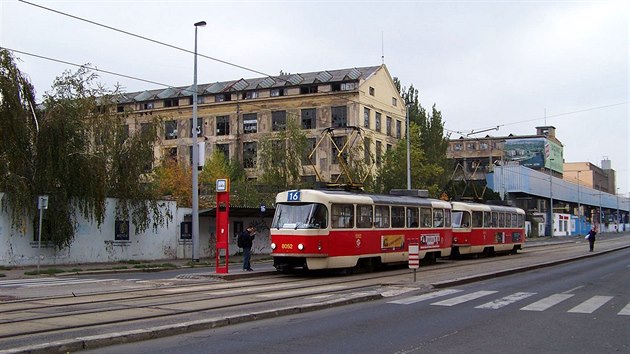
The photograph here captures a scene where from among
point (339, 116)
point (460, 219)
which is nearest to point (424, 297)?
point (460, 219)

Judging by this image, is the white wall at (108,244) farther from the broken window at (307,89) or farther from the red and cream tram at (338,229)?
the broken window at (307,89)

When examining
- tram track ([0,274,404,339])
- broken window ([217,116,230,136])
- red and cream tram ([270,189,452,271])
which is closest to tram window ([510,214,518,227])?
red and cream tram ([270,189,452,271])

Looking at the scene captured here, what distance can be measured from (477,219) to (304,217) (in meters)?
16.2

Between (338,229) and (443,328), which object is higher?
(338,229)

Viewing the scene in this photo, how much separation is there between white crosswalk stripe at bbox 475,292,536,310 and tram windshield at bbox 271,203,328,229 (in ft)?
23.4

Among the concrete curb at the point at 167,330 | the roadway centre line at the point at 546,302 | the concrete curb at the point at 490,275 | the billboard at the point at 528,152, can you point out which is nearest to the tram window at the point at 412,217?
the concrete curb at the point at 490,275

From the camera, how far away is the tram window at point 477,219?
34.2 metres

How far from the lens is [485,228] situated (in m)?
35.4

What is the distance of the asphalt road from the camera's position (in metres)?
9.07

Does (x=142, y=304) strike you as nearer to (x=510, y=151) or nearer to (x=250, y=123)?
(x=250, y=123)

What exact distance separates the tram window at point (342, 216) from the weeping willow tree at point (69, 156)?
12983 millimetres

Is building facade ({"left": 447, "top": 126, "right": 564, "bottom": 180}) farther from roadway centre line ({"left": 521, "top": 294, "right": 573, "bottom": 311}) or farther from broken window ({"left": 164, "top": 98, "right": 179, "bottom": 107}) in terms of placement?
roadway centre line ({"left": 521, "top": 294, "right": 573, "bottom": 311})

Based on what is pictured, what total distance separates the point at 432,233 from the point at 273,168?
71.7ft

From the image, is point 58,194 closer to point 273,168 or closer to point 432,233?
point 432,233
